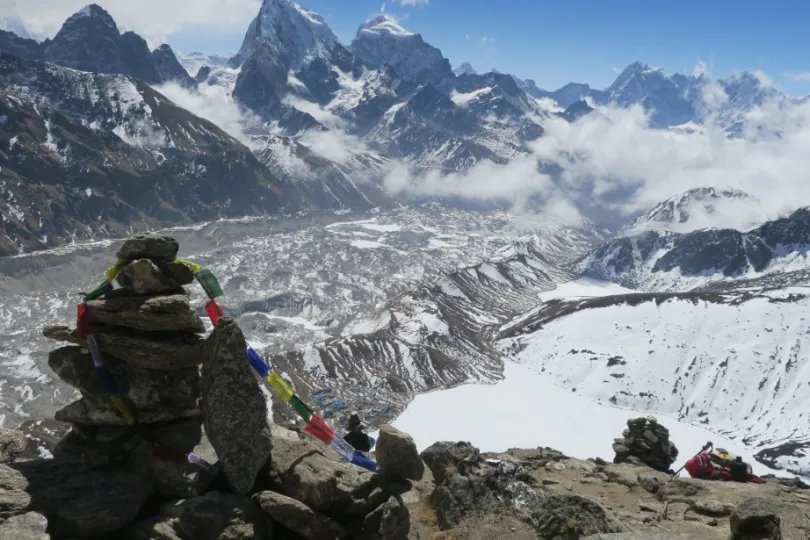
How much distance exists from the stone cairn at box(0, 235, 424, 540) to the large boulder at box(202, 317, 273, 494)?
5 cm

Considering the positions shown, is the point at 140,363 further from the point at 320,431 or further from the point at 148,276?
the point at 320,431

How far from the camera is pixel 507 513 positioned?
84.5 feet

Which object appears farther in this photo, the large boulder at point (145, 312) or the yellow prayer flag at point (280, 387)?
the yellow prayer flag at point (280, 387)

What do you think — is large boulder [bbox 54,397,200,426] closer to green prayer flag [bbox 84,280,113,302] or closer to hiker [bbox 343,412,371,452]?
green prayer flag [bbox 84,280,113,302]

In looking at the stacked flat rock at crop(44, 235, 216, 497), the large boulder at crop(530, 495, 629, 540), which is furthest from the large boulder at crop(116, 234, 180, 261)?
the large boulder at crop(530, 495, 629, 540)

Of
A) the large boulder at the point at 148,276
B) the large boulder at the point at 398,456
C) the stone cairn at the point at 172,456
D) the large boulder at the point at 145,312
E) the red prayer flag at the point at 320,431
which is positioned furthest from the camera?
the red prayer flag at the point at 320,431

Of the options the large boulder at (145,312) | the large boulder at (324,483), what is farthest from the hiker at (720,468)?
the large boulder at (145,312)

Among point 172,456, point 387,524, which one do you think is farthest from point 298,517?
point 172,456

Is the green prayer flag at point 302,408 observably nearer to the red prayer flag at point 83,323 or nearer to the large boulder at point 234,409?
the large boulder at point 234,409

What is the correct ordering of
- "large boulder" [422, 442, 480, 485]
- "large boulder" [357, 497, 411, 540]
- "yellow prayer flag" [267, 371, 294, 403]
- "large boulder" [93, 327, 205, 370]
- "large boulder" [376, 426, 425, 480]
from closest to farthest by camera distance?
"large boulder" [357, 497, 411, 540] < "large boulder" [93, 327, 205, 370] < "yellow prayer flag" [267, 371, 294, 403] < "large boulder" [376, 426, 425, 480] < "large boulder" [422, 442, 480, 485]

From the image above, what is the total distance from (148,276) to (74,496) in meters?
9.50

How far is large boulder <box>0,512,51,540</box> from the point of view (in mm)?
18031

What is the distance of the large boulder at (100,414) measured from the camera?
24.6 meters

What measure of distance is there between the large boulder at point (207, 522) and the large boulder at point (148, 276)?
9.68m
